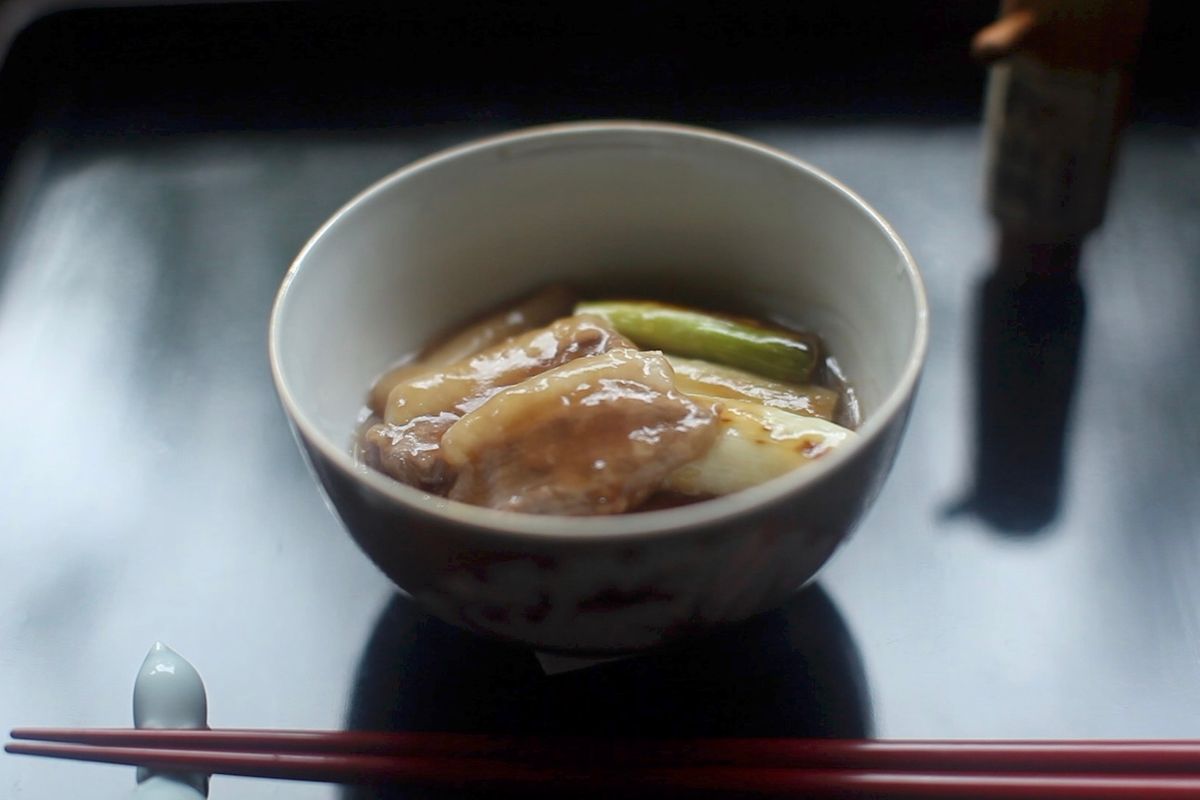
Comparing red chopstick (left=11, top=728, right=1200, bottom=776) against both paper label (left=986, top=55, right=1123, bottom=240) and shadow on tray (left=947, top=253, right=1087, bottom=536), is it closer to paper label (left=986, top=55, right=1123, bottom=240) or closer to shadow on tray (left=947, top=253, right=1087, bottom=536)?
shadow on tray (left=947, top=253, right=1087, bottom=536)

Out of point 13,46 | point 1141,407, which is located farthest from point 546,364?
point 13,46

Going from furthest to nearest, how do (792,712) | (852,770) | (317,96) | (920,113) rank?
(317,96), (920,113), (792,712), (852,770)

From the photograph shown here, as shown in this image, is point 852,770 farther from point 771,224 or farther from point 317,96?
point 317,96

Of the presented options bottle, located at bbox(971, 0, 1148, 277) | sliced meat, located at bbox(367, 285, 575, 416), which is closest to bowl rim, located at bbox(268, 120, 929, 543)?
→ sliced meat, located at bbox(367, 285, 575, 416)

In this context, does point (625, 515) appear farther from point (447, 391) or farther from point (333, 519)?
point (333, 519)

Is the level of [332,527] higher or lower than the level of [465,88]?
lower

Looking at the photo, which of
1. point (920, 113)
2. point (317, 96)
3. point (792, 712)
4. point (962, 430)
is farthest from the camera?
point (317, 96)

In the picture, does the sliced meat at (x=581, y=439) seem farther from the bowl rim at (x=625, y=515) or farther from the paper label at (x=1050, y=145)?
the paper label at (x=1050, y=145)

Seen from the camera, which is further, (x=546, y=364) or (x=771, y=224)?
(x=771, y=224)
